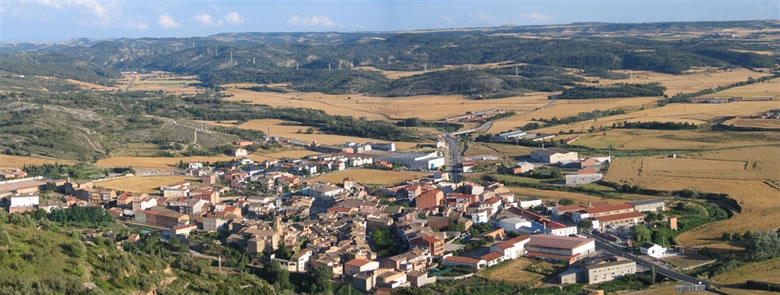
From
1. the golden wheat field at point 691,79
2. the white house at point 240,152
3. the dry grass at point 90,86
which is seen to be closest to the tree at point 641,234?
the white house at point 240,152

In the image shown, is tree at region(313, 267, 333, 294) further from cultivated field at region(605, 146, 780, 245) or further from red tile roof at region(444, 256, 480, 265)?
cultivated field at region(605, 146, 780, 245)

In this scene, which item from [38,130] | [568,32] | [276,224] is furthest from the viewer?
[568,32]

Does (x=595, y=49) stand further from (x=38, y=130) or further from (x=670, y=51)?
(x=38, y=130)

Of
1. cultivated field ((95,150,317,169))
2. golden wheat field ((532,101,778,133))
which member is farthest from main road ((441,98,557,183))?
cultivated field ((95,150,317,169))

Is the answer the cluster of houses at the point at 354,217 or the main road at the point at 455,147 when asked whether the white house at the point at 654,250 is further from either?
the main road at the point at 455,147

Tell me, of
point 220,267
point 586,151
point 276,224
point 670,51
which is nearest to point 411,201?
point 276,224

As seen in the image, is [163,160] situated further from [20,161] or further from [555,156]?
[555,156]
